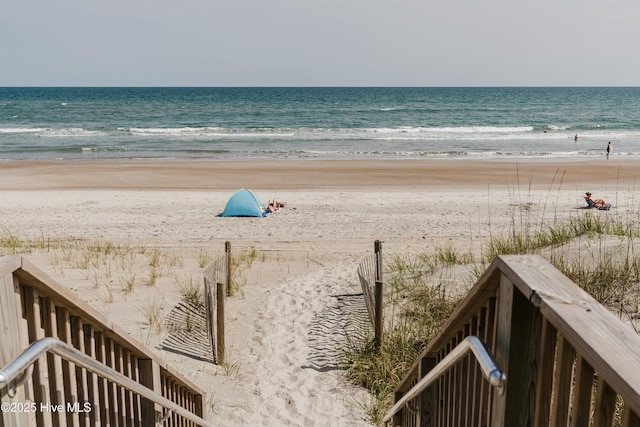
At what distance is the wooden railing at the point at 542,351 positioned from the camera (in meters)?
1.33

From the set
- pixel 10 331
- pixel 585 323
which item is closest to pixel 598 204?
pixel 585 323

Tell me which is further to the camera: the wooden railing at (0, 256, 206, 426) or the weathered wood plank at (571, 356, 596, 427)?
the wooden railing at (0, 256, 206, 426)

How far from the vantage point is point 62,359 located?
242 cm

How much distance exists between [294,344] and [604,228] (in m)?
5.68

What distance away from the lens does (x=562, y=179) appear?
21.8 metres

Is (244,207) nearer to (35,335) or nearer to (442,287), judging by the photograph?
(442,287)

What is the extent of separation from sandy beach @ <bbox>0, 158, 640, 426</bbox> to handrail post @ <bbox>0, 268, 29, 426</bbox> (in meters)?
3.61

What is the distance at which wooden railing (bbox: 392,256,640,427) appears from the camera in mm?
1333

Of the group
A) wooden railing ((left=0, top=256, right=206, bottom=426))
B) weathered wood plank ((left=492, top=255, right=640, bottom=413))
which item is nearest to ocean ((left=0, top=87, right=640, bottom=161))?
wooden railing ((left=0, top=256, right=206, bottom=426))

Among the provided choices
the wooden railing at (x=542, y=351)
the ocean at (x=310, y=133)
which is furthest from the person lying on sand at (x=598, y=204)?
the ocean at (x=310, y=133)

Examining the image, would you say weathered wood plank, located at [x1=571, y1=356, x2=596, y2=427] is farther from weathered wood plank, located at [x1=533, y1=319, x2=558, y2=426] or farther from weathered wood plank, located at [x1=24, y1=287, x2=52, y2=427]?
weathered wood plank, located at [x1=24, y1=287, x2=52, y2=427]

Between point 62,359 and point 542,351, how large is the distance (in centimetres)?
182

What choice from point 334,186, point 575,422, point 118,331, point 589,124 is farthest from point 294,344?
point 589,124

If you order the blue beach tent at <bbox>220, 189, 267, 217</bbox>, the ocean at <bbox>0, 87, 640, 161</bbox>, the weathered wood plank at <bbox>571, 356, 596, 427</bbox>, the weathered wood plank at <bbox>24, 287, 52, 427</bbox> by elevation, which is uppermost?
the weathered wood plank at <bbox>571, 356, 596, 427</bbox>
